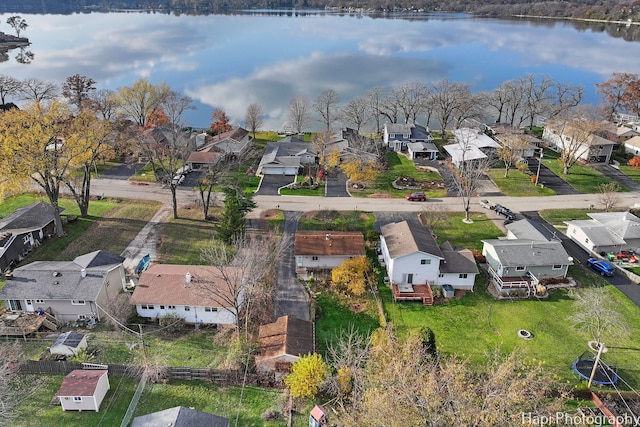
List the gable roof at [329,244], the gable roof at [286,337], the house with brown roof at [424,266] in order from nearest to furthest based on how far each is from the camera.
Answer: the gable roof at [286,337] < the house with brown roof at [424,266] < the gable roof at [329,244]

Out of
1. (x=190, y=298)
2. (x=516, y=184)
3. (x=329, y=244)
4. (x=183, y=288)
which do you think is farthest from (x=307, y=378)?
(x=516, y=184)

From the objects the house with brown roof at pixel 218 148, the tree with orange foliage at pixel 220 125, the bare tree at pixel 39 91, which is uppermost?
the bare tree at pixel 39 91

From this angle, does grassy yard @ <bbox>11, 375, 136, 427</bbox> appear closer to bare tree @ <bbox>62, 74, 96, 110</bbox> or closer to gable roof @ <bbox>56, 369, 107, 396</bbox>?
gable roof @ <bbox>56, 369, 107, 396</bbox>

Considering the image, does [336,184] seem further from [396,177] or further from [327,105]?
[327,105]

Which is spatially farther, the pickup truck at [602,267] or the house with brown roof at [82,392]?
the pickup truck at [602,267]

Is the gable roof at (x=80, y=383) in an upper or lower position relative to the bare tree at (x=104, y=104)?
lower

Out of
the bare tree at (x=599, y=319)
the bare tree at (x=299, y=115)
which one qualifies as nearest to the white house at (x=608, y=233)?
the bare tree at (x=599, y=319)

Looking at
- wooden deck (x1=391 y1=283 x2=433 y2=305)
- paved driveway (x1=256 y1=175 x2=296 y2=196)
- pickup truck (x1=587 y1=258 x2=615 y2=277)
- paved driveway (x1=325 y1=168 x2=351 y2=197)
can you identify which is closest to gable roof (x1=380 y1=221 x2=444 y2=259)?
wooden deck (x1=391 y1=283 x2=433 y2=305)

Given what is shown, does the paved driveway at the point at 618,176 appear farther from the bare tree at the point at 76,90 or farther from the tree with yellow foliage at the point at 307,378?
the bare tree at the point at 76,90
